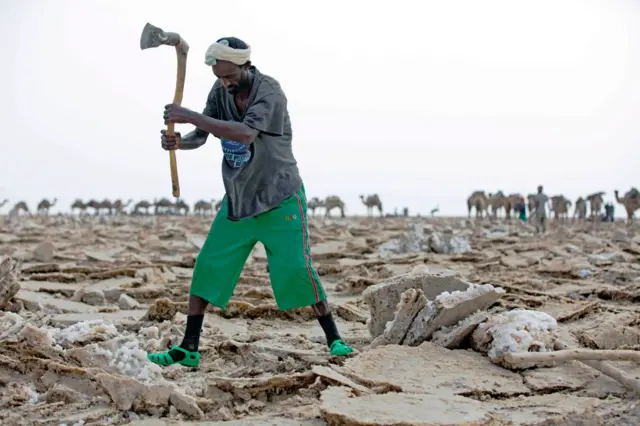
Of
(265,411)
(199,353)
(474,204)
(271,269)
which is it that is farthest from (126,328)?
(474,204)

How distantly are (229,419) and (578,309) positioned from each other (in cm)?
299

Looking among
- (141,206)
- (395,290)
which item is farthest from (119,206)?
(395,290)

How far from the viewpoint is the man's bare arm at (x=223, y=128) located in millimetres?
3283

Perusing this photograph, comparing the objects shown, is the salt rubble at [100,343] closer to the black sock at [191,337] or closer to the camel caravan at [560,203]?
the black sock at [191,337]

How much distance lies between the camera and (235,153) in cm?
358

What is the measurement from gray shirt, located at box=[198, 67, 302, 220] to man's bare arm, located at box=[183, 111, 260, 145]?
163 millimetres

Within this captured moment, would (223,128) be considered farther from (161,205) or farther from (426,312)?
(161,205)

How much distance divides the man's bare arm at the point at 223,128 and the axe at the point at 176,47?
0.80ft

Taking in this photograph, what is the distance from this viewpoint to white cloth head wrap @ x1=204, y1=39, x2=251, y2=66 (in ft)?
11.2

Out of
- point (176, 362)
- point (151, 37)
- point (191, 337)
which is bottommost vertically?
point (176, 362)

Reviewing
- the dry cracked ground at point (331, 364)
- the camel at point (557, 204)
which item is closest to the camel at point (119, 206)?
the camel at point (557, 204)

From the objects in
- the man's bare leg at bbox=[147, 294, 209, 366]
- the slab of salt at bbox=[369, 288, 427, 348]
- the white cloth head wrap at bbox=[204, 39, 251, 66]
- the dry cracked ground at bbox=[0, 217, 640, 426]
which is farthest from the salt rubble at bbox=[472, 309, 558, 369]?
the white cloth head wrap at bbox=[204, 39, 251, 66]

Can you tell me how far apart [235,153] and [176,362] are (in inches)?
44.0

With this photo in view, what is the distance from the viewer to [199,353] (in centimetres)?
374
